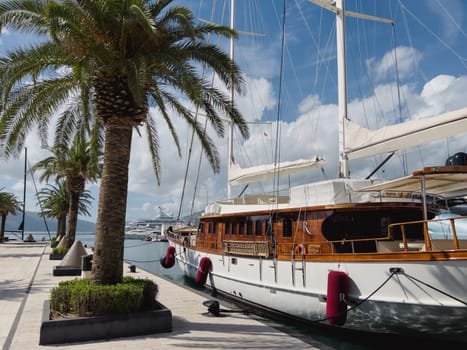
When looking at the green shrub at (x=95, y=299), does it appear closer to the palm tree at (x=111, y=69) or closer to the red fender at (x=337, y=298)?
the palm tree at (x=111, y=69)

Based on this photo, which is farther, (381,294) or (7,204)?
(7,204)

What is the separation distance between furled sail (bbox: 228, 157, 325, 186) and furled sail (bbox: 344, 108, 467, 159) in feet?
6.91

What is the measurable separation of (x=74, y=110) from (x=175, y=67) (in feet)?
15.5

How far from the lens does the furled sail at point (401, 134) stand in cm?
830

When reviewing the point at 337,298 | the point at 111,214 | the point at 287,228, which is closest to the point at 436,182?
the point at 337,298

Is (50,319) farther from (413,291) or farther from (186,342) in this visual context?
(413,291)

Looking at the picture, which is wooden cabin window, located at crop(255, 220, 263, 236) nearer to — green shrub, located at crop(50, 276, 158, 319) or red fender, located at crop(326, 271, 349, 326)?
red fender, located at crop(326, 271, 349, 326)

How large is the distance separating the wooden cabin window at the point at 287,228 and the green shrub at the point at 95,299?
5.16 metres

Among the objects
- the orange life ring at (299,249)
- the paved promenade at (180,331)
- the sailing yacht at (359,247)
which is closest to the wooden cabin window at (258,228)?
the sailing yacht at (359,247)

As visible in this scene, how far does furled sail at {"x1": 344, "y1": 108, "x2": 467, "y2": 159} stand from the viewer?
327 inches

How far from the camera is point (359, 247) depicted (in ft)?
32.5

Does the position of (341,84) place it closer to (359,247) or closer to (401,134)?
(401,134)

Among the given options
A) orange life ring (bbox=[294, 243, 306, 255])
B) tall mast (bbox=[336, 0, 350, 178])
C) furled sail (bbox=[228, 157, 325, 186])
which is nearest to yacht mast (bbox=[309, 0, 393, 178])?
tall mast (bbox=[336, 0, 350, 178])

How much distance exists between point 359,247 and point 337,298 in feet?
7.14
